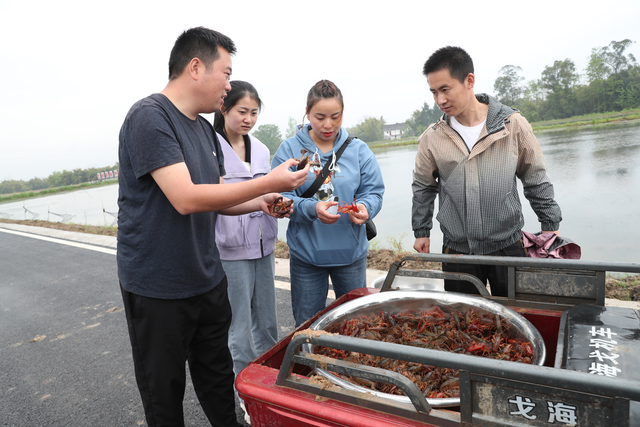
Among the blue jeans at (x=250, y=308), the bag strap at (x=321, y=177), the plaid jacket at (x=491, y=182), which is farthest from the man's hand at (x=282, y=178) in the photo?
the plaid jacket at (x=491, y=182)

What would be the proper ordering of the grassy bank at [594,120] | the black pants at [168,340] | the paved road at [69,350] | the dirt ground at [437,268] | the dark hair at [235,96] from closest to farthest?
1. the black pants at [168,340]
2. the dark hair at [235,96]
3. the paved road at [69,350]
4. the dirt ground at [437,268]
5. the grassy bank at [594,120]

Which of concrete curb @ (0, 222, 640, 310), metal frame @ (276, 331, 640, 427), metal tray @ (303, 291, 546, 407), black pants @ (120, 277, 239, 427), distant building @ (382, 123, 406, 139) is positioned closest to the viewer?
metal frame @ (276, 331, 640, 427)

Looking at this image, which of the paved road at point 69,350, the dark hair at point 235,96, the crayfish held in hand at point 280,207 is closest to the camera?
the crayfish held in hand at point 280,207

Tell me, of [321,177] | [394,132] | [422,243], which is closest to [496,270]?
[422,243]

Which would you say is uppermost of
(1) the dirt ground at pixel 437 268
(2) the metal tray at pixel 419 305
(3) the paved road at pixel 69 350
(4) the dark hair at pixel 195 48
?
(4) the dark hair at pixel 195 48

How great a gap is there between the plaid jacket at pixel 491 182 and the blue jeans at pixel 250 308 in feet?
4.62

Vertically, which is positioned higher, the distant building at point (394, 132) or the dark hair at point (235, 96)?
the distant building at point (394, 132)

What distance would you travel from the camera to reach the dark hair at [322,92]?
2562 mm

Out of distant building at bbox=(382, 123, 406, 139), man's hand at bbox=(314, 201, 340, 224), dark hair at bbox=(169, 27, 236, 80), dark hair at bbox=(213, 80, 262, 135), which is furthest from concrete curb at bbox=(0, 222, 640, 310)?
distant building at bbox=(382, 123, 406, 139)

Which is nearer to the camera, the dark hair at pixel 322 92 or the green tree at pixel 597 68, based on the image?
the dark hair at pixel 322 92

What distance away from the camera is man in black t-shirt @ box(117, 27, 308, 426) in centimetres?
169

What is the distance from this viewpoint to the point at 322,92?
8.43ft

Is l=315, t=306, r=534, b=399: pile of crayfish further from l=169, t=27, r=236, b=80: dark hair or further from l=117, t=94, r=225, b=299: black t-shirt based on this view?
l=169, t=27, r=236, b=80: dark hair

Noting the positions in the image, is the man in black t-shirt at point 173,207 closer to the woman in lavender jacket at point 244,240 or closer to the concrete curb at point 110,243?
the woman in lavender jacket at point 244,240
